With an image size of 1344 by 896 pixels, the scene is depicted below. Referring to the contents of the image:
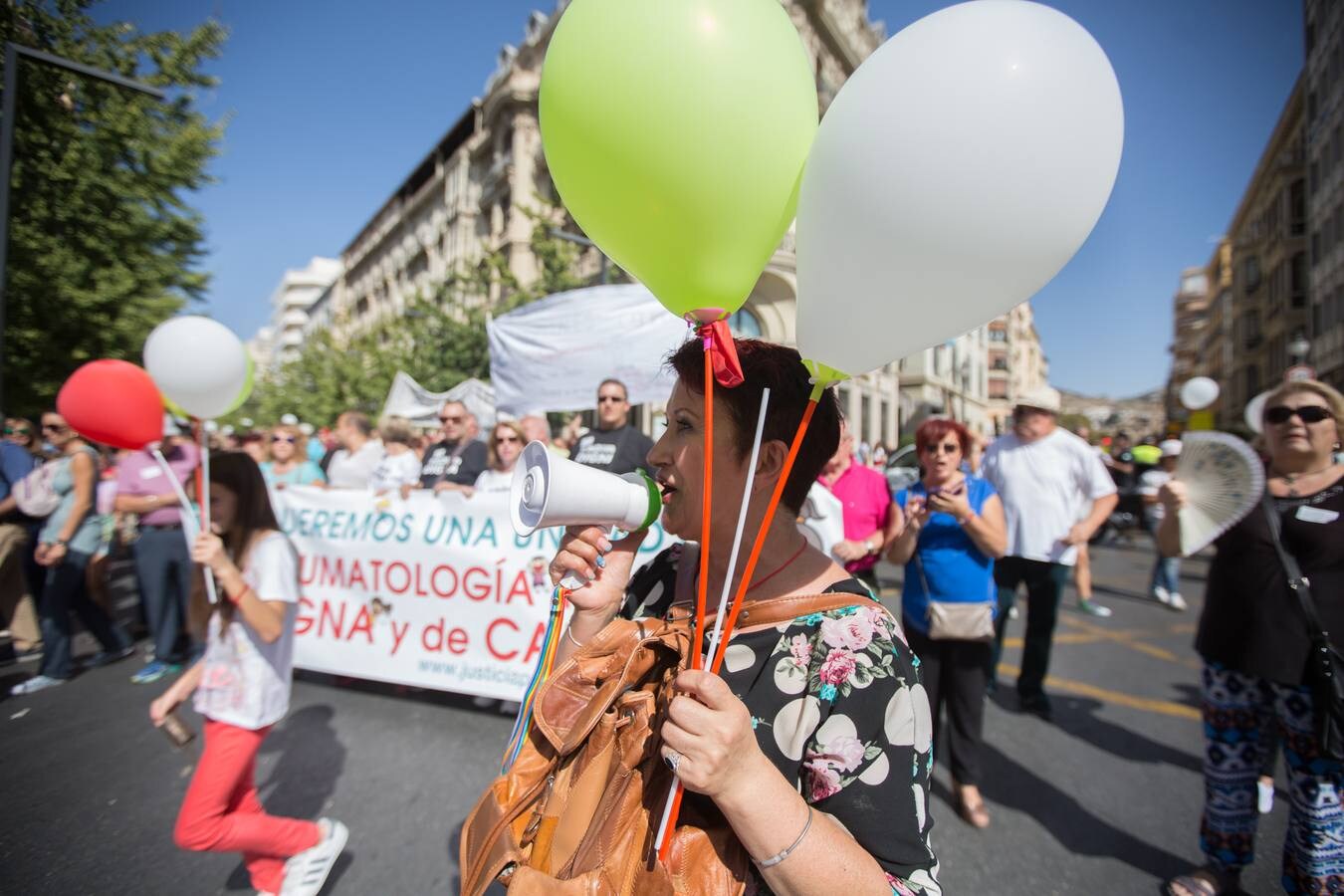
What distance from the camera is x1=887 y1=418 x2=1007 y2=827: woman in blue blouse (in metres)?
2.93

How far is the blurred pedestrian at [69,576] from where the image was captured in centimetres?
455

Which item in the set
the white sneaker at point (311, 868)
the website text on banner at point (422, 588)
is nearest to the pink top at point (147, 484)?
the website text on banner at point (422, 588)

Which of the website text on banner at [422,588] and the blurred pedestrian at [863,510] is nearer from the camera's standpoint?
the blurred pedestrian at [863,510]

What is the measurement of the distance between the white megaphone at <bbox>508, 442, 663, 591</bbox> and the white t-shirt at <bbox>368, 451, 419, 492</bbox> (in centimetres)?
524

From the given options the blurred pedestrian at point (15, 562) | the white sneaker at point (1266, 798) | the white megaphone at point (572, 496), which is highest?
the white megaphone at point (572, 496)

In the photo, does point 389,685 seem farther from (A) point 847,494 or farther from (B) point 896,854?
(B) point 896,854

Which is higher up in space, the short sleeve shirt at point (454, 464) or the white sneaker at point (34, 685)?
the short sleeve shirt at point (454, 464)

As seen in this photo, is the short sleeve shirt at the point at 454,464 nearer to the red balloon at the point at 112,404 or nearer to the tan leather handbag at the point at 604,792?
the red balloon at the point at 112,404

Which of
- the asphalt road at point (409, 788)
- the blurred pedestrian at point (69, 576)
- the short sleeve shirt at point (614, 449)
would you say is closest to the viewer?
the asphalt road at point (409, 788)

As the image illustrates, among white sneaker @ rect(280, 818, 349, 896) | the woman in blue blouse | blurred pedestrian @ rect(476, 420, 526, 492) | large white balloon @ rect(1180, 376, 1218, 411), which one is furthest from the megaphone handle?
large white balloon @ rect(1180, 376, 1218, 411)

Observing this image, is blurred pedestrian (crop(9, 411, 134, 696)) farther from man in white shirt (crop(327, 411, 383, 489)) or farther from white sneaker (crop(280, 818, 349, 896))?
white sneaker (crop(280, 818, 349, 896))

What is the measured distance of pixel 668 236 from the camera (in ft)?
3.60

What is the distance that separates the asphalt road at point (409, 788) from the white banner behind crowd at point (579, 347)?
307 cm

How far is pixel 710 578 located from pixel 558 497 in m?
0.42
